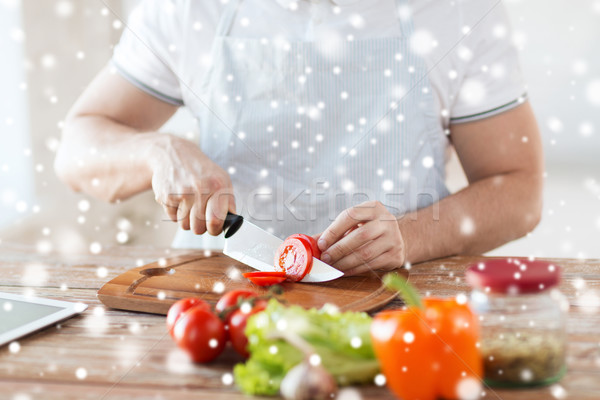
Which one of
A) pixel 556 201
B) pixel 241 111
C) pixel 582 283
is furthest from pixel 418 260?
pixel 556 201

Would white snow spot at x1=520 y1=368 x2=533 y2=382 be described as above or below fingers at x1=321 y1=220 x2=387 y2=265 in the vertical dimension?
below

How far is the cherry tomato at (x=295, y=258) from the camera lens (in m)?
0.87

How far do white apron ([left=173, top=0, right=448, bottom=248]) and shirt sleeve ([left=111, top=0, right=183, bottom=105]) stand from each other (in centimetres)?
9

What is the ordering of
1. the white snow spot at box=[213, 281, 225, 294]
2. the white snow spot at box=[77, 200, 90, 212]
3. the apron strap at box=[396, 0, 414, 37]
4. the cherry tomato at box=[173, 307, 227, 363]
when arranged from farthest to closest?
the white snow spot at box=[77, 200, 90, 212] → the apron strap at box=[396, 0, 414, 37] → the white snow spot at box=[213, 281, 225, 294] → the cherry tomato at box=[173, 307, 227, 363]

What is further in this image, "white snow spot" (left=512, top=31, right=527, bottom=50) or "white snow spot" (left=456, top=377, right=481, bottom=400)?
"white snow spot" (left=512, top=31, right=527, bottom=50)

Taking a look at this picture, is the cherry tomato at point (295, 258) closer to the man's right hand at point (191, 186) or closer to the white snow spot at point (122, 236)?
the man's right hand at point (191, 186)

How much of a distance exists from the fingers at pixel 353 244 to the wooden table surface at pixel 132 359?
10cm

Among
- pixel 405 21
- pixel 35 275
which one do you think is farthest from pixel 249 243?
pixel 405 21

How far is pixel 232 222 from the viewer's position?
95 cm

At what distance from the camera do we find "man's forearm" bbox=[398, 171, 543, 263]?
107cm

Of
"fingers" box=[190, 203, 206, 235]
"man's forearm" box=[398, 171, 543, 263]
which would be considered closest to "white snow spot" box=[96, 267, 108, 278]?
"fingers" box=[190, 203, 206, 235]

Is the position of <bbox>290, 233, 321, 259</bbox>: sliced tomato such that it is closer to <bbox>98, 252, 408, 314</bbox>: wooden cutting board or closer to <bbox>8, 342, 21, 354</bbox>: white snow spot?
<bbox>98, 252, 408, 314</bbox>: wooden cutting board

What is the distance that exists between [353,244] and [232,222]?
198 millimetres

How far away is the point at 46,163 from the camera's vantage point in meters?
2.02
